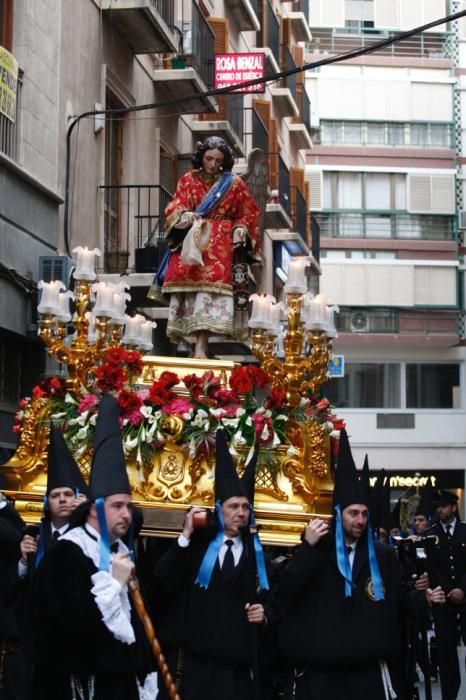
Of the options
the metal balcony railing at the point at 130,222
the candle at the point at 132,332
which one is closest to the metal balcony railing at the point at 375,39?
the metal balcony railing at the point at 130,222

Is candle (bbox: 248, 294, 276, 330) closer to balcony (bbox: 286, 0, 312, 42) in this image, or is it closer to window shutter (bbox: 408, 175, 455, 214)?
balcony (bbox: 286, 0, 312, 42)

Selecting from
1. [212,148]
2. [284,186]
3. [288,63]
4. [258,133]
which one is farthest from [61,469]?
[288,63]

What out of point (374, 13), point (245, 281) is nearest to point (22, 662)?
point (245, 281)

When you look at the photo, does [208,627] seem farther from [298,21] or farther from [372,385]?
[372,385]

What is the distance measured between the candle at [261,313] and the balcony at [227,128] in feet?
40.4

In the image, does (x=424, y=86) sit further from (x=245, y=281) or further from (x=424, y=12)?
(x=245, y=281)

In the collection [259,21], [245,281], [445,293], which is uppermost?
[259,21]

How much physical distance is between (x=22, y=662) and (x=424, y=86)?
3529cm

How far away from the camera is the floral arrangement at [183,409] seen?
372 inches

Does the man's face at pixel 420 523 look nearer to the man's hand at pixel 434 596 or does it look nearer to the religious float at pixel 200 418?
the religious float at pixel 200 418

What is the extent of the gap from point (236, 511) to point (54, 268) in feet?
26.7

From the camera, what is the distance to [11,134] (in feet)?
50.8

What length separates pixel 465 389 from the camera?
41.3 metres

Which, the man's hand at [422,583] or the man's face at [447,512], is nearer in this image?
the man's hand at [422,583]
